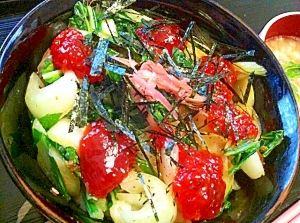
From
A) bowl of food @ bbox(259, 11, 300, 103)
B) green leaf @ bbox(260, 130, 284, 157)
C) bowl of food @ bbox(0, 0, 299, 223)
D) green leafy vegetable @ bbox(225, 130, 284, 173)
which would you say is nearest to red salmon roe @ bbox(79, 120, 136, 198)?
bowl of food @ bbox(0, 0, 299, 223)

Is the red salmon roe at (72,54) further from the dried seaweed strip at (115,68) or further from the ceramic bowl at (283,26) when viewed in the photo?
the ceramic bowl at (283,26)

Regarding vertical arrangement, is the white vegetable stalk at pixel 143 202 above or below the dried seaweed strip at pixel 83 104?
below

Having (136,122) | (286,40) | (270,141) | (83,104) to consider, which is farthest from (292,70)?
(83,104)

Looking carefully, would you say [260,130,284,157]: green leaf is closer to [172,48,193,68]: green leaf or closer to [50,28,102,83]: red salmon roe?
[172,48,193,68]: green leaf

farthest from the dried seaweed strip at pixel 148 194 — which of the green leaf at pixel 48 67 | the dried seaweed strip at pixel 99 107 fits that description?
the green leaf at pixel 48 67

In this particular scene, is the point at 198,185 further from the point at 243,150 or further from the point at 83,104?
the point at 83,104
